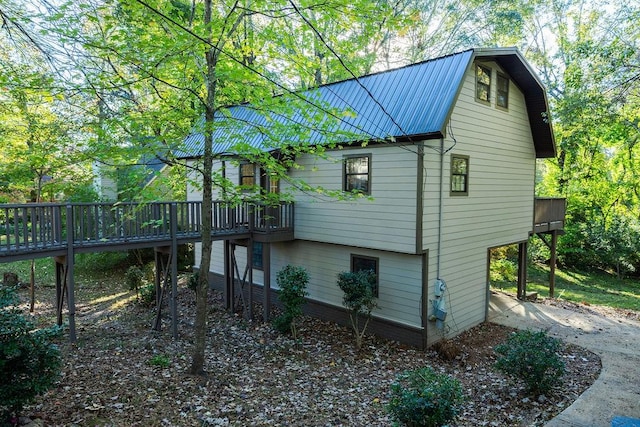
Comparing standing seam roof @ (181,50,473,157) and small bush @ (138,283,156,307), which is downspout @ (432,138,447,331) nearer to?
standing seam roof @ (181,50,473,157)

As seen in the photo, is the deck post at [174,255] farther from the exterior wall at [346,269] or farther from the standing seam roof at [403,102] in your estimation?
the exterior wall at [346,269]

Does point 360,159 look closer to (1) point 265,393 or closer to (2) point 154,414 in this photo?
(1) point 265,393

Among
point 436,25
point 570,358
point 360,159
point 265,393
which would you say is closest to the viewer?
point 265,393

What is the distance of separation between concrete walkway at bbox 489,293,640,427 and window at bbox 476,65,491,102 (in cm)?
637

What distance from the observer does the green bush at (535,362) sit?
6391 mm

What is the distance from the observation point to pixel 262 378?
7574 mm

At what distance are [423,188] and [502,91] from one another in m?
4.94

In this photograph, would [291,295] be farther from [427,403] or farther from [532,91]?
[532,91]

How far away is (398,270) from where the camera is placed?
9.67 meters

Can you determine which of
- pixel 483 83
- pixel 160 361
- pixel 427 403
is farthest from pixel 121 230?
pixel 483 83

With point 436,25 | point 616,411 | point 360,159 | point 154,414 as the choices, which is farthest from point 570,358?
point 436,25

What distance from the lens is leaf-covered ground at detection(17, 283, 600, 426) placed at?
5883mm

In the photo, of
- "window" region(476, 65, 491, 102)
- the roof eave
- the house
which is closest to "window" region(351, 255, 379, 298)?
the house

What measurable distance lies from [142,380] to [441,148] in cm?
808
